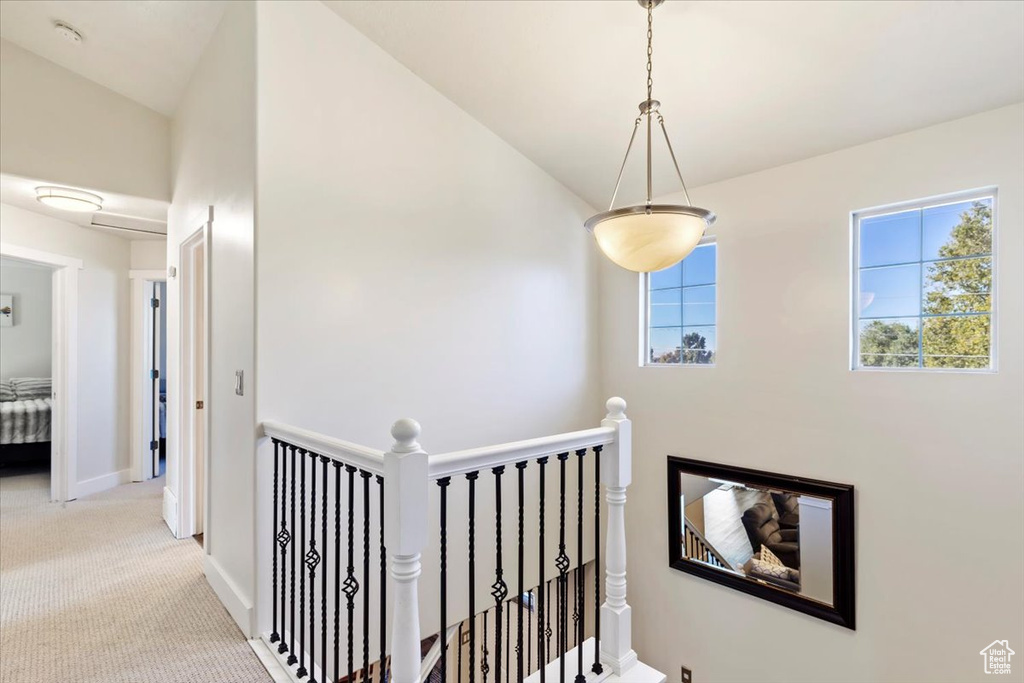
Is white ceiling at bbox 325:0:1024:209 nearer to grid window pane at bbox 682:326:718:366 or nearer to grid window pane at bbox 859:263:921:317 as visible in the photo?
grid window pane at bbox 859:263:921:317

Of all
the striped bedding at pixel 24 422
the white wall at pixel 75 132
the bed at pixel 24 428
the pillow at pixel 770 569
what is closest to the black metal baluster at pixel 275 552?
the white wall at pixel 75 132

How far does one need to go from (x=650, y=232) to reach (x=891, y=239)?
1966 mm

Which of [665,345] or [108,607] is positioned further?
[665,345]

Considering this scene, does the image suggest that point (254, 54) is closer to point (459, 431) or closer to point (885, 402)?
point (459, 431)

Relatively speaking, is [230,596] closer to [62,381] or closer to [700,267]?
[62,381]

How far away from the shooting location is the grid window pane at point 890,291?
2777mm

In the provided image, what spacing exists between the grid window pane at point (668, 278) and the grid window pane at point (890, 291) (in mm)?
1167

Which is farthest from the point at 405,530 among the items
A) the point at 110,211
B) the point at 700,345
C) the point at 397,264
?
the point at 110,211

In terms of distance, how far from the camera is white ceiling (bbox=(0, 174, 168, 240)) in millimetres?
3227

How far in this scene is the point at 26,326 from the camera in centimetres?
600

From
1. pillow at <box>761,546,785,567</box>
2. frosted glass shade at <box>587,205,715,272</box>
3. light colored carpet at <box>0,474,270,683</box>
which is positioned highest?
frosted glass shade at <box>587,205,715,272</box>

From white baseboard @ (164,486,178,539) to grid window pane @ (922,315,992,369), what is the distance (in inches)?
187

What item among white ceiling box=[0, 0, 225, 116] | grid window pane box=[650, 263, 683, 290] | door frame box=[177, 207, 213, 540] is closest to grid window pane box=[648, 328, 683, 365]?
grid window pane box=[650, 263, 683, 290]

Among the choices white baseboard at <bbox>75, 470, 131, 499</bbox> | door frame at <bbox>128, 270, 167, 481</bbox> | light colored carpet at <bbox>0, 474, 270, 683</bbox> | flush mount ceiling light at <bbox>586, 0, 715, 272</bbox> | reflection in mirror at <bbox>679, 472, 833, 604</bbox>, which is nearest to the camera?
flush mount ceiling light at <bbox>586, 0, 715, 272</bbox>
